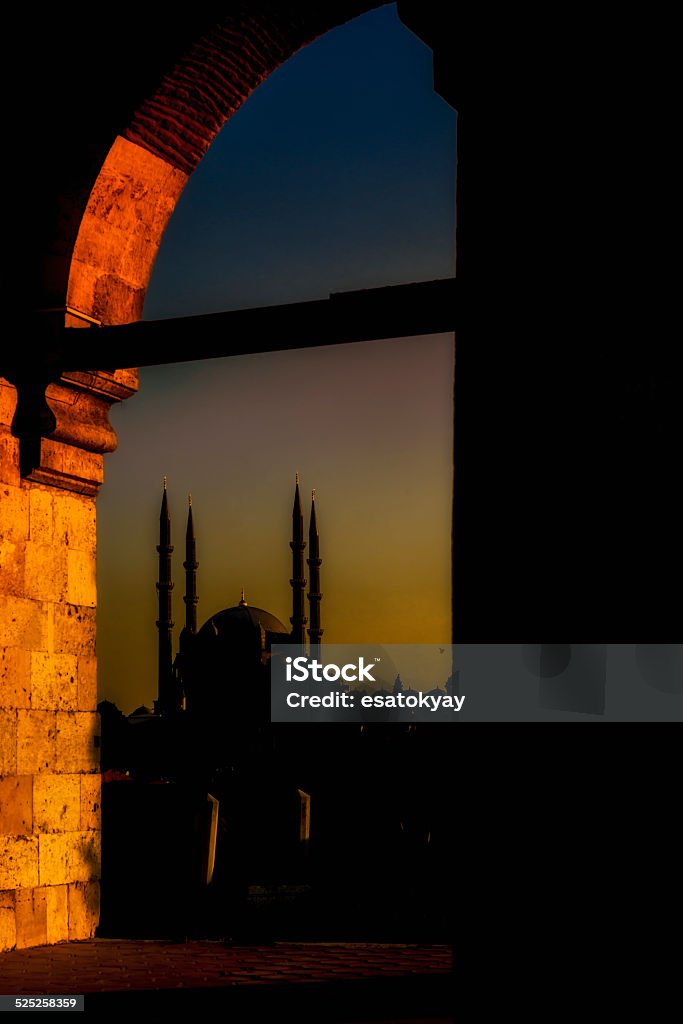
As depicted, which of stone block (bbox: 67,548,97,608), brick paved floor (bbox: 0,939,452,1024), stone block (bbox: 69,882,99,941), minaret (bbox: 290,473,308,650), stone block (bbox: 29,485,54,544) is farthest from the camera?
minaret (bbox: 290,473,308,650)

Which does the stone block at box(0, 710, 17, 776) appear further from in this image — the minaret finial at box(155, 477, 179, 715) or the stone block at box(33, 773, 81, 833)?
the minaret finial at box(155, 477, 179, 715)

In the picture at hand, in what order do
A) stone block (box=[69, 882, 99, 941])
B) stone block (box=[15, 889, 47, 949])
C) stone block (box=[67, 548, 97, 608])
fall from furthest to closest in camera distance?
stone block (box=[67, 548, 97, 608]) → stone block (box=[69, 882, 99, 941]) → stone block (box=[15, 889, 47, 949])

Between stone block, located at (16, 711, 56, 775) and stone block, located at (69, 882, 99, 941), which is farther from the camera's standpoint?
stone block, located at (69, 882, 99, 941)

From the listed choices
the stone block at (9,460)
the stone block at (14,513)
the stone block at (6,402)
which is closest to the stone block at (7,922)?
the stone block at (14,513)

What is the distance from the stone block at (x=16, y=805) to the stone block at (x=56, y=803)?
49 mm

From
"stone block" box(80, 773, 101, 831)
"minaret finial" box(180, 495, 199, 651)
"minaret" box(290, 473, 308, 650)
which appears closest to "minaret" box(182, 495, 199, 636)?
"minaret finial" box(180, 495, 199, 651)

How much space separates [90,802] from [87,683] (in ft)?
2.16

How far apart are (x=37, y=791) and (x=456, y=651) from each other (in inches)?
180

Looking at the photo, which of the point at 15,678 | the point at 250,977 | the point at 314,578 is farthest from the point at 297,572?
the point at 250,977

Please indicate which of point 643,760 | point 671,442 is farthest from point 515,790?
point 671,442

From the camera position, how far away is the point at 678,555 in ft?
10.3

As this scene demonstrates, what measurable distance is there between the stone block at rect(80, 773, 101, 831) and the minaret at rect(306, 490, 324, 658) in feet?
108

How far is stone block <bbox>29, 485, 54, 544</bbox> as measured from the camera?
24.2 feet

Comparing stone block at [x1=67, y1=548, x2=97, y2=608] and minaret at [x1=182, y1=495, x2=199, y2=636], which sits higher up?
minaret at [x1=182, y1=495, x2=199, y2=636]
